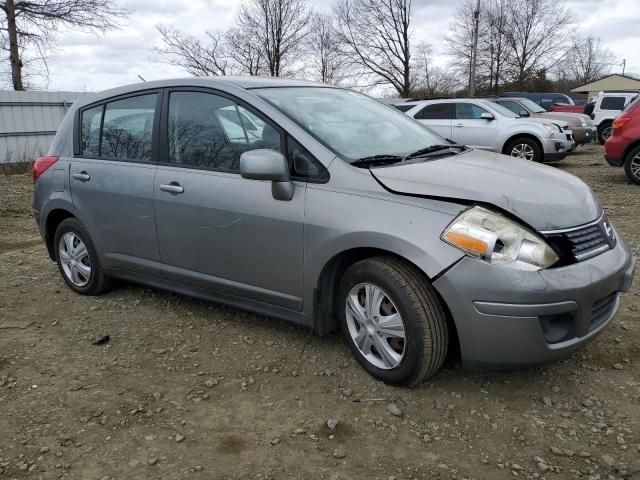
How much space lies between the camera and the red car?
9203 millimetres

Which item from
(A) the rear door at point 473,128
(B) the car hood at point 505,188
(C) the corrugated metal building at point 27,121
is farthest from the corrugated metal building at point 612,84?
(B) the car hood at point 505,188

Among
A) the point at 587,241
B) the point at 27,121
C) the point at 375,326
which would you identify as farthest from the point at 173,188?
the point at 27,121

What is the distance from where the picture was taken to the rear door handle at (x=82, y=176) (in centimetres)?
414

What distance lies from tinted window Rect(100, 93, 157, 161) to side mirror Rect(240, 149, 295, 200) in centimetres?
112

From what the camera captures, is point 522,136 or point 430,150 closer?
point 430,150

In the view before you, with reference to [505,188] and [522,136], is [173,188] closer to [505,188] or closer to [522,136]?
[505,188]

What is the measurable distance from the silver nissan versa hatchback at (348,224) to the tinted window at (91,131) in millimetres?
16

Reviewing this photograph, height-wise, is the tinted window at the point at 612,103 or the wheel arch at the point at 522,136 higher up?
the tinted window at the point at 612,103

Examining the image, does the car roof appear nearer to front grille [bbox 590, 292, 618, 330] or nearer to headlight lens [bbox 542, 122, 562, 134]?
front grille [bbox 590, 292, 618, 330]

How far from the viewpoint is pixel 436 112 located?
12.8 m

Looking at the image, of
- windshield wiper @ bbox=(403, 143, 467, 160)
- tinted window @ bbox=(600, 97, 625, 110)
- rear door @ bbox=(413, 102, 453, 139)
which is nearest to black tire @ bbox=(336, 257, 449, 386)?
windshield wiper @ bbox=(403, 143, 467, 160)

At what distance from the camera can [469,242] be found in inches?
101

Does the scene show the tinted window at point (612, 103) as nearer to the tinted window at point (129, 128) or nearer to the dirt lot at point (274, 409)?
the dirt lot at point (274, 409)

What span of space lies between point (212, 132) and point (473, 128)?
9.74 m
